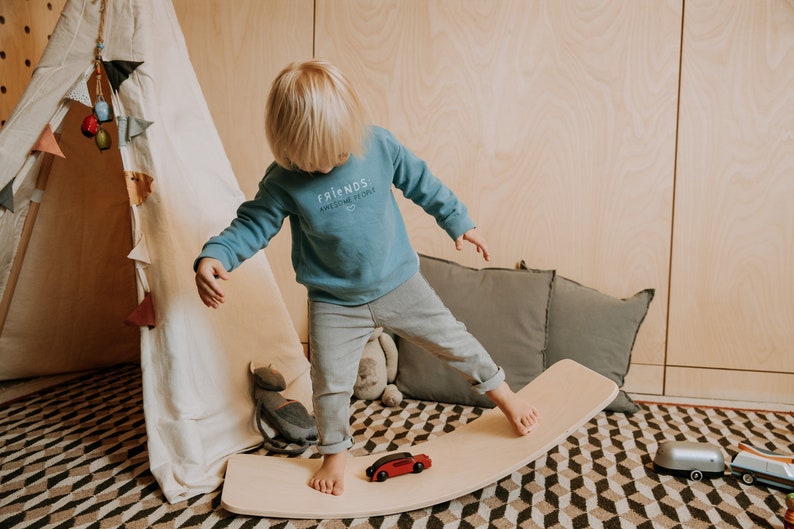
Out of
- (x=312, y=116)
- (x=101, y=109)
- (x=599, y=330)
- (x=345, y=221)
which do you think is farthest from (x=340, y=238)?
(x=599, y=330)

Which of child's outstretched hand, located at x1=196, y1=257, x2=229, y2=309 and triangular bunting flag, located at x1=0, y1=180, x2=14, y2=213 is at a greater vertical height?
triangular bunting flag, located at x1=0, y1=180, x2=14, y2=213

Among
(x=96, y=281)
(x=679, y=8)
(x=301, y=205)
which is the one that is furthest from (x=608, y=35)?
(x=96, y=281)

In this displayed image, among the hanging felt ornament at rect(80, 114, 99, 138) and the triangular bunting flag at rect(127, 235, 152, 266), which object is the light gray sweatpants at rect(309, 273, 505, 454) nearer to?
the triangular bunting flag at rect(127, 235, 152, 266)

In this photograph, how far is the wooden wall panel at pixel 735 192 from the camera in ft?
6.00

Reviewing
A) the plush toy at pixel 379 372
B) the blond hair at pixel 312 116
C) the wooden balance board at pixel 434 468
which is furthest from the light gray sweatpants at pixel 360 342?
the plush toy at pixel 379 372

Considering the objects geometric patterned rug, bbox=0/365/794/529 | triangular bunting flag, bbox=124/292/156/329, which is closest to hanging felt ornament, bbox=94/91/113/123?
triangular bunting flag, bbox=124/292/156/329

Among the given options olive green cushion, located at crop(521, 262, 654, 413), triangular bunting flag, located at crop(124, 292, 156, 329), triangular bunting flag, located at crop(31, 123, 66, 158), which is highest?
triangular bunting flag, located at crop(31, 123, 66, 158)

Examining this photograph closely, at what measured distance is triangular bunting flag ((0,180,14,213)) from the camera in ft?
4.62

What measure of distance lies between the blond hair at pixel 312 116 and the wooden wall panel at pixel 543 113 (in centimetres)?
90

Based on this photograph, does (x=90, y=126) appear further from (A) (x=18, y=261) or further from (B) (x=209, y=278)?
(A) (x=18, y=261)

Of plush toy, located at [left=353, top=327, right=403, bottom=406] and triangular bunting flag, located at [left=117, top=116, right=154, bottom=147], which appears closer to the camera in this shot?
triangular bunting flag, located at [left=117, top=116, right=154, bottom=147]

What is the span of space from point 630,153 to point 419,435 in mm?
1256

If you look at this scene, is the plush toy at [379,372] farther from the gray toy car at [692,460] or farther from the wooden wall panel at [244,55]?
the gray toy car at [692,460]

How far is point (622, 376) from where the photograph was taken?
6.15ft
